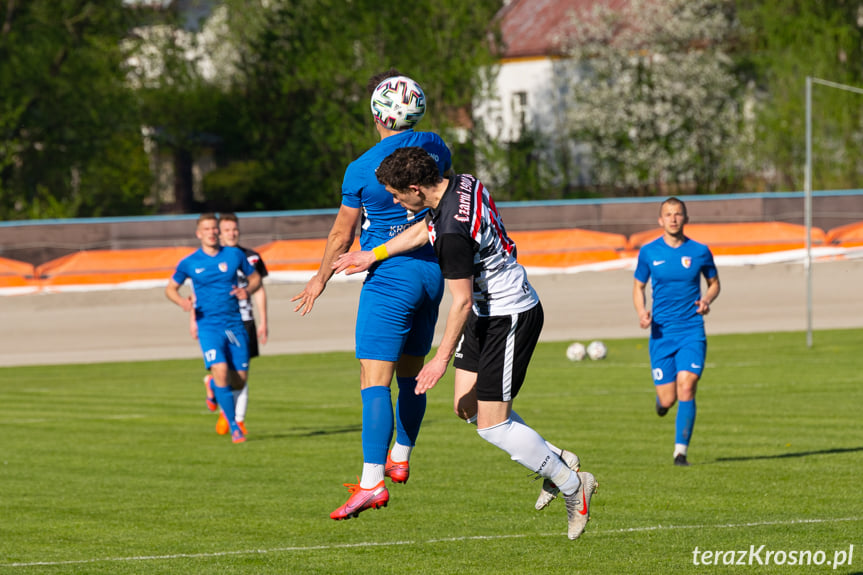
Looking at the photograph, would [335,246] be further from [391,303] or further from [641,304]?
[641,304]

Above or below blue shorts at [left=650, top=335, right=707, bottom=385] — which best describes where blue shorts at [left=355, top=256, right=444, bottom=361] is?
above

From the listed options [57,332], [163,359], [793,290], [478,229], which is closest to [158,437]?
[478,229]

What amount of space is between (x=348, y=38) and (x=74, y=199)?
1187 cm

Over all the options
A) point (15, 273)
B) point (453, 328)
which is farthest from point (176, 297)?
point (15, 273)

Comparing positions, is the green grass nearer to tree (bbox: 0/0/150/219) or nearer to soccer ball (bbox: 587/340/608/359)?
soccer ball (bbox: 587/340/608/359)

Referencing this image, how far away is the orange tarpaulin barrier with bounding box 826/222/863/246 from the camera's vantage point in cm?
3431

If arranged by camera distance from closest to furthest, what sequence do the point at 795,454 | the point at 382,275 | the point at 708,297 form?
the point at 382,275, the point at 708,297, the point at 795,454

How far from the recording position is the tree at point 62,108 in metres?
45.0

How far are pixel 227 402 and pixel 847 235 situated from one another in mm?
23846

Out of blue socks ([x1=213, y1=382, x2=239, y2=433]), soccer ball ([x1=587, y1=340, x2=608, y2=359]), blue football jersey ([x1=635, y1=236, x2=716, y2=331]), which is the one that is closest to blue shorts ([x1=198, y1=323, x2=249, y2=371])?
blue socks ([x1=213, y1=382, x2=239, y2=433])

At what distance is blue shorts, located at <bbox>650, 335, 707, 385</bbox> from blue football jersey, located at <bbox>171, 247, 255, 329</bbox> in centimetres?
502

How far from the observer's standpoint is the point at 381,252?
730cm

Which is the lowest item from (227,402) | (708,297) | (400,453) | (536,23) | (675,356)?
(227,402)

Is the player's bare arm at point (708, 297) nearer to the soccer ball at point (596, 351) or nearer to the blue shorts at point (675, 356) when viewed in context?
the blue shorts at point (675, 356)
